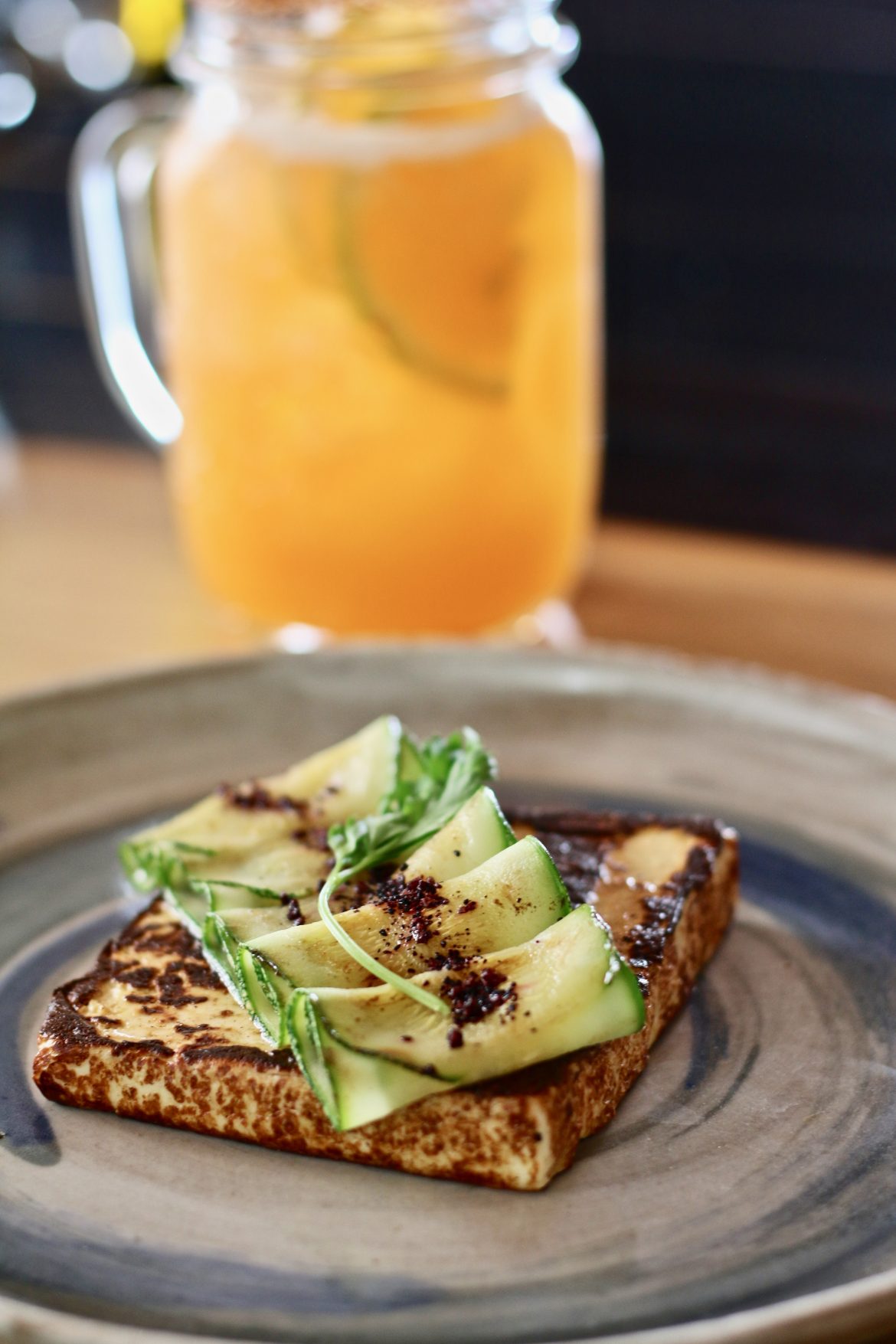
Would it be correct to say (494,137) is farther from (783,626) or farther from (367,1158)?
(367,1158)

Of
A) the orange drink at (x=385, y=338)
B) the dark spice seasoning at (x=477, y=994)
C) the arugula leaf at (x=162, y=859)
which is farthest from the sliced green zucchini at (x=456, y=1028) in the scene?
the orange drink at (x=385, y=338)

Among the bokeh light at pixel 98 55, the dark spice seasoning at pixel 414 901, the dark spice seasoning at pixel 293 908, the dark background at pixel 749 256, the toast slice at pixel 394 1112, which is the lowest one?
the dark background at pixel 749 256

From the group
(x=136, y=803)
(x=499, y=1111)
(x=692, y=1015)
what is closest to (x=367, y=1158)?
(x=499, y=1111)

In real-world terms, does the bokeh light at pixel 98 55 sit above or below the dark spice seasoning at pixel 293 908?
above

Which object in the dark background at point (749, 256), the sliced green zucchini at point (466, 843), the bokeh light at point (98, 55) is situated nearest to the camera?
the sliced green zucchini at point (466, 843)

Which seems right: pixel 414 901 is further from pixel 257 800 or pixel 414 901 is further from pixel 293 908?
pixel 257 800

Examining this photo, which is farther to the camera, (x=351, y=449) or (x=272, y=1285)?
(x=351, y=449)

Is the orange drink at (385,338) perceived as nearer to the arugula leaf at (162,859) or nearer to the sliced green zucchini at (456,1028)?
the arugula leaf at (162,859)
